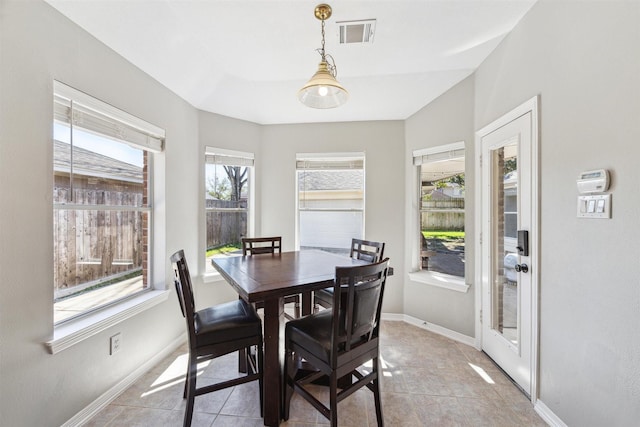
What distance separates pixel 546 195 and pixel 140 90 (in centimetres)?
316

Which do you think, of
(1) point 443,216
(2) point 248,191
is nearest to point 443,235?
(1) point 443,216

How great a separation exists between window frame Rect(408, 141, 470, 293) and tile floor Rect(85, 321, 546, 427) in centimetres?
71

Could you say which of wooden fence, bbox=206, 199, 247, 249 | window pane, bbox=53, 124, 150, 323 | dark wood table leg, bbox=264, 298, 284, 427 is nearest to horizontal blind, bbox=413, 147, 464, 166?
wooden fence, bbox=206, 199, 247, 249

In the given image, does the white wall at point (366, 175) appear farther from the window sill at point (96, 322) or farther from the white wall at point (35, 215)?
the white wall at point (35, 215)

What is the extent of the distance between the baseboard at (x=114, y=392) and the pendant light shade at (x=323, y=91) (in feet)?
8.13

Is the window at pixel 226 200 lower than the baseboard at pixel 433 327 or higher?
higher

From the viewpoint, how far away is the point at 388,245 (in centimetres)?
353

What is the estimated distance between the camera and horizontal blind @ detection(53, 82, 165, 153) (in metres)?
1.71

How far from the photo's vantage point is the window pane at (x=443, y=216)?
298 centimetres

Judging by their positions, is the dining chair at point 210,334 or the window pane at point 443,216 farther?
the window pane at point 443,216

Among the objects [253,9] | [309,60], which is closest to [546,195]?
[309,60]

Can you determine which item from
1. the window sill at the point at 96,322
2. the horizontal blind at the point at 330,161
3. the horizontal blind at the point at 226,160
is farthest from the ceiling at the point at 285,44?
the window sill at the point at 96,322

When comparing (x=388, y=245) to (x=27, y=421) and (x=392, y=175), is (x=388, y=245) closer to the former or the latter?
(x=392, y=175)

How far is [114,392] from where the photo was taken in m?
1.98
